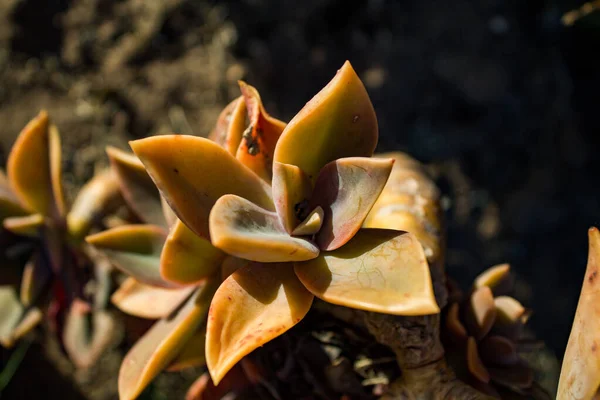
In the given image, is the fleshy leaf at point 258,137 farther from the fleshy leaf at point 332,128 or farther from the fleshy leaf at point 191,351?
the fleshy leaf at point 191,351

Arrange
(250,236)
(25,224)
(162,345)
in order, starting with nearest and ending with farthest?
(250,236), (162,345), (25,224)

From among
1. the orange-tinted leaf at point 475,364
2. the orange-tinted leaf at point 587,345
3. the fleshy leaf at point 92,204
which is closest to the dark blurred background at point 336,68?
the fleshy leaf at point 92,204

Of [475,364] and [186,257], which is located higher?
[186,257]

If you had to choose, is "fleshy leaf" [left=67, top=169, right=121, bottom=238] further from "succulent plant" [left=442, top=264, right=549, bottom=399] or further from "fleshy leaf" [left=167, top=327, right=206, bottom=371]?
"succulent plant" [left=442, top=264, right=549, bottom=399]

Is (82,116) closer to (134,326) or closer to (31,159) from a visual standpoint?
(31,159)

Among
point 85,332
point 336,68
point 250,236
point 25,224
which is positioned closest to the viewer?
point 250,236

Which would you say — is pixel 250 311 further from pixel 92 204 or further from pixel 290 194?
pixel 92 204

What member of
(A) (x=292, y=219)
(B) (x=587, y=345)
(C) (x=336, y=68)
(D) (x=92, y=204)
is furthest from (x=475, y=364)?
(C) (x=336, y=68)

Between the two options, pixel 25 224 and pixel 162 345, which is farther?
pixel 25 224

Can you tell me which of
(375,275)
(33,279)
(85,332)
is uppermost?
(375,275)
